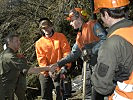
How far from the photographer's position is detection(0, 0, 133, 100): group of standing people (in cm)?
255

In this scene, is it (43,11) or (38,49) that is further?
(43,11)

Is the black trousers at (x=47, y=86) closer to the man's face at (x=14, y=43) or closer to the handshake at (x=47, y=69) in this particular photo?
the handshake at (x=47, y=69)

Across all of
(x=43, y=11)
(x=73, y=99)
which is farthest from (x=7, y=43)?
(x=43, y=11)

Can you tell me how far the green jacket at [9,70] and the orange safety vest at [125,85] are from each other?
3.29 m

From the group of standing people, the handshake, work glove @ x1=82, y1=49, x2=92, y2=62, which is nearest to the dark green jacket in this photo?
the group of standing people

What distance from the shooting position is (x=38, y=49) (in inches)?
245

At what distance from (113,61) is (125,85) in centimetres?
26

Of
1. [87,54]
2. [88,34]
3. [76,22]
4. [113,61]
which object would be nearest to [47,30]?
[76,22]

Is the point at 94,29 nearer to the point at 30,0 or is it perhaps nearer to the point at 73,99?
the point at 73,99

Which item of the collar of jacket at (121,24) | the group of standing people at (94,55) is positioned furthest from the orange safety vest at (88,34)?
the collar of jacket at (121,24)

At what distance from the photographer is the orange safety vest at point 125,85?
2.55 m

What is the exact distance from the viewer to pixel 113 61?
2529 millimetres

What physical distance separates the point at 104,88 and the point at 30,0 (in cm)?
1214

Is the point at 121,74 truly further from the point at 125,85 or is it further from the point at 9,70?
the point at 9,70
